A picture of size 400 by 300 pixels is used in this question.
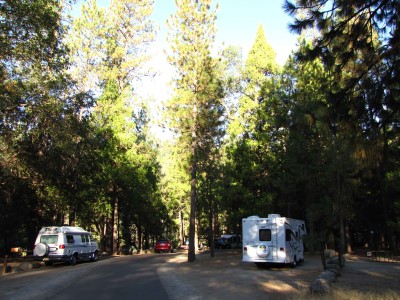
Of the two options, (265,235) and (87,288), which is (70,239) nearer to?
(87,288)

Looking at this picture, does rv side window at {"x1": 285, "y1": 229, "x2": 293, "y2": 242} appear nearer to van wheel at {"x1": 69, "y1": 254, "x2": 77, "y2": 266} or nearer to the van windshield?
van wheel at {"x1": 69, "y1": 254, "x2": 77, "y2": 266}

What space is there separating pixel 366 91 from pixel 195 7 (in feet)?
72.2

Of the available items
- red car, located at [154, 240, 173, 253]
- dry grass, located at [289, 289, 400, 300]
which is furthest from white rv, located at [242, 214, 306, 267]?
red car, located at [154, 240, 173, 253]

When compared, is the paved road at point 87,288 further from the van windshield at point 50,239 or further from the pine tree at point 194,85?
the pine tree at point 194,85

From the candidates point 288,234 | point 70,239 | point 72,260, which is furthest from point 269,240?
point 72,260

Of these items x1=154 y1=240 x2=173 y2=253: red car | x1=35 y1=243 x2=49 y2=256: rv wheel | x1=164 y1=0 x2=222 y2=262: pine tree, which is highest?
x1=164 y1=0 x2=222 y2=262: pine tree

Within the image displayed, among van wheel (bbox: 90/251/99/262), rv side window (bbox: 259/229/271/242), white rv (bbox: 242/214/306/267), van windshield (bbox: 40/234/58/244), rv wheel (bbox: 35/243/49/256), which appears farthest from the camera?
van wheel (bbox: 90/251/99/262)

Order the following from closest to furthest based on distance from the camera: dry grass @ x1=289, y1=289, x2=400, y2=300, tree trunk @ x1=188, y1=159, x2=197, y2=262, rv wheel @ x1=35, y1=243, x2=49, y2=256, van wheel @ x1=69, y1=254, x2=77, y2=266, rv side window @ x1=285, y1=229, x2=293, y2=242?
dry grass @ x1=289, y1=289, x2=400, y2=300, rv side window @ x1=285, y1=229, x2=293, y2=242, rv wheel @ x1=35, y1=243, x2=49, y2=256, van wheel @ x1=69, y1=254, x2=77, y2=266, tree trunk @ x1=188, y1=159, x2=197, y2=262

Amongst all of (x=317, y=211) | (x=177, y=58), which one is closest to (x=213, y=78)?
(x=177, y=58)

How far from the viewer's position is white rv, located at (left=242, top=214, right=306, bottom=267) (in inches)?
804

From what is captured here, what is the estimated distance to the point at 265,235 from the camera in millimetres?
20906

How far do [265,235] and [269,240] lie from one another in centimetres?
36

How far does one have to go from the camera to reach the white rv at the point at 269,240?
67.0 ft

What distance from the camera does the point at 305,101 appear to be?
3000 cm
